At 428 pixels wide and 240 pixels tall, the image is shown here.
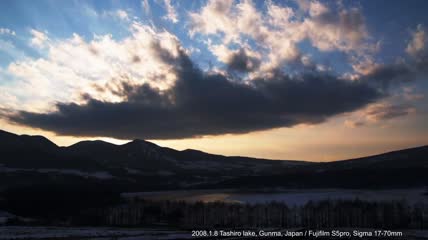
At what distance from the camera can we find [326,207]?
174 meters

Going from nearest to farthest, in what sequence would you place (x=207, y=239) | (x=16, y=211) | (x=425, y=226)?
(x=207, y=239) < (x=425, y=226) < (x=16, y=211)

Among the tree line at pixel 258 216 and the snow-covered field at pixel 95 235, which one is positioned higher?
the snow-covered field at pixel 95 235

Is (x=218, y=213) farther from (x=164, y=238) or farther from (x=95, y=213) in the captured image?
(x=164, y=238)

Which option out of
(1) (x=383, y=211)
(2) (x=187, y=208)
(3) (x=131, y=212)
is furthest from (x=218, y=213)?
(1) (x=383, y=211)

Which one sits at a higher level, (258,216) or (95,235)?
(95,235)

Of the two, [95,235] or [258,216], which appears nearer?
[95,235]

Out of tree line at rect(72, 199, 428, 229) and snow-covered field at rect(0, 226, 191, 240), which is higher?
snow-covered field at rect(0, 226, 191, 240)

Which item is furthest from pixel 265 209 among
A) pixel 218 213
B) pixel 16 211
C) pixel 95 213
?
pixel 16 211

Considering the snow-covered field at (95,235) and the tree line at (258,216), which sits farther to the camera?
the tree line at (258,216)

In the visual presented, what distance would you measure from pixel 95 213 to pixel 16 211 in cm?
3876

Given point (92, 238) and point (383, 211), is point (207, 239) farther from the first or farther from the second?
point (383, 211)

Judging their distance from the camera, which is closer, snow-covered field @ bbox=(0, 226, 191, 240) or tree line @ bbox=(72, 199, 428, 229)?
snow-covered field @ bbox=(0, 226, 191, 240)

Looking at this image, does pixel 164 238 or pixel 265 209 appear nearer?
pixel 164 238

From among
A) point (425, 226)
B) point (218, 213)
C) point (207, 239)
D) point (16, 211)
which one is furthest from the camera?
point (16, 211)
